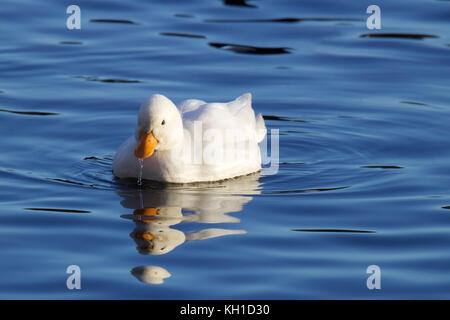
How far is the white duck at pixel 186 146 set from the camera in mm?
9320

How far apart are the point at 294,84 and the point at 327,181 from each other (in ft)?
12.9

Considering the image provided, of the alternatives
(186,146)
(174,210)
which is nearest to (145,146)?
(186,146)

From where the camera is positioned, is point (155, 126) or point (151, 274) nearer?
point (151, 274)

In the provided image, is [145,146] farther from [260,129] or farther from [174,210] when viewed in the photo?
[260,129]

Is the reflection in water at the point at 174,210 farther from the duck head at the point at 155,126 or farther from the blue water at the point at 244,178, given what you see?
the duck head at the point at 155,126

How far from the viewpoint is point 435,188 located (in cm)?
953

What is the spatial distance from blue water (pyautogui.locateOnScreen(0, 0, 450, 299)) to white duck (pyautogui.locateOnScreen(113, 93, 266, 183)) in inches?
6.7

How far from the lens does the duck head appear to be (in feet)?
30.3

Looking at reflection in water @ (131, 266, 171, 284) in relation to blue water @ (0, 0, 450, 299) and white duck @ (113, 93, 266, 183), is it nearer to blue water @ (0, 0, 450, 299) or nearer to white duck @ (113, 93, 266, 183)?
blue water @ (0, 0, 450, 299)

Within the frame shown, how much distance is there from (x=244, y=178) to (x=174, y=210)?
1357mm

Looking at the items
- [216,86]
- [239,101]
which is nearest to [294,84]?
[216,86]

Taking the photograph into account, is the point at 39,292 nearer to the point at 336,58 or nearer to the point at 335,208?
the point at 335,208

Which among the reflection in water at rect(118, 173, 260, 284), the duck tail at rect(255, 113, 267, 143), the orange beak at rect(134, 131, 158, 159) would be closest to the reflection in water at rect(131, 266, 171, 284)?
the reflection in water at rect(118, 173, 260, 284)

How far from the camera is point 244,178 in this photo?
10.1 metres
